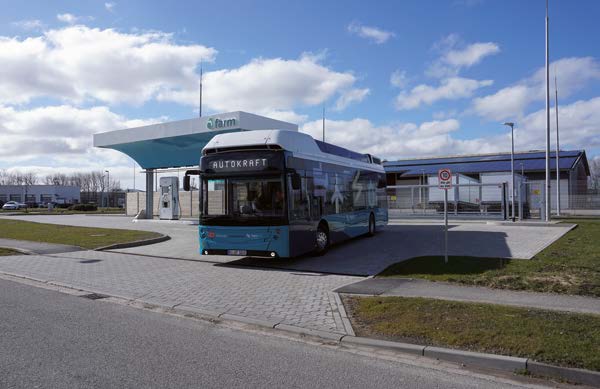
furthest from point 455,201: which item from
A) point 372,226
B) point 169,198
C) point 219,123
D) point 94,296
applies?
point 94,296

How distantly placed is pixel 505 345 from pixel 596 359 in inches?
36.2

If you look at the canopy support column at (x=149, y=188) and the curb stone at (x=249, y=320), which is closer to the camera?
the curb stone at (x=249, y=320)

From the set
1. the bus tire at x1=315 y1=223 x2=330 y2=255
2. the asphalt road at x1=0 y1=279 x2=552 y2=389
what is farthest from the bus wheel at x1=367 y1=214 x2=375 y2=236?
the asphalt road at x1=0 y1=279 x2=552 y2=389

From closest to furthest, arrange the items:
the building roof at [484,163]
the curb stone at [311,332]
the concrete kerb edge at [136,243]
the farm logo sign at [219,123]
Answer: the curb stone at [311,332], the concrete kerb edge at [136,243], the farm logo sign at [219,123], the building roof at [484,163]

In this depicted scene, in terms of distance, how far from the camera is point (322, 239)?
14289 millimetres

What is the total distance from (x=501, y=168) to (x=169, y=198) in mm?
42511

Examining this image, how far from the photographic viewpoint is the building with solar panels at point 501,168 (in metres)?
51.8

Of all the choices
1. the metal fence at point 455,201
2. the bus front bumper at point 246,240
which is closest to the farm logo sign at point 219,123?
the metal fence at point 455,201

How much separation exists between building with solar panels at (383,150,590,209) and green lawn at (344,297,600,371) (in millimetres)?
40681

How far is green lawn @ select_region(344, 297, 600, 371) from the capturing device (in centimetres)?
Result: 539

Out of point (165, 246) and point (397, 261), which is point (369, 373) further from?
point (165, 246)

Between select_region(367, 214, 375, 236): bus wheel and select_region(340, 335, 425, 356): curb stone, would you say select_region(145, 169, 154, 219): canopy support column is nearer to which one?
select_region(367, 214, 375, 236): bus wheel

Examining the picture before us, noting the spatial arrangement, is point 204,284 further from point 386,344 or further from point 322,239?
point 386,344

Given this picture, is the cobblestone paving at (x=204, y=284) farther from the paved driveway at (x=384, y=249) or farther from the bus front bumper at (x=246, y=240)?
the paved driveway at (x=384, y=249)
